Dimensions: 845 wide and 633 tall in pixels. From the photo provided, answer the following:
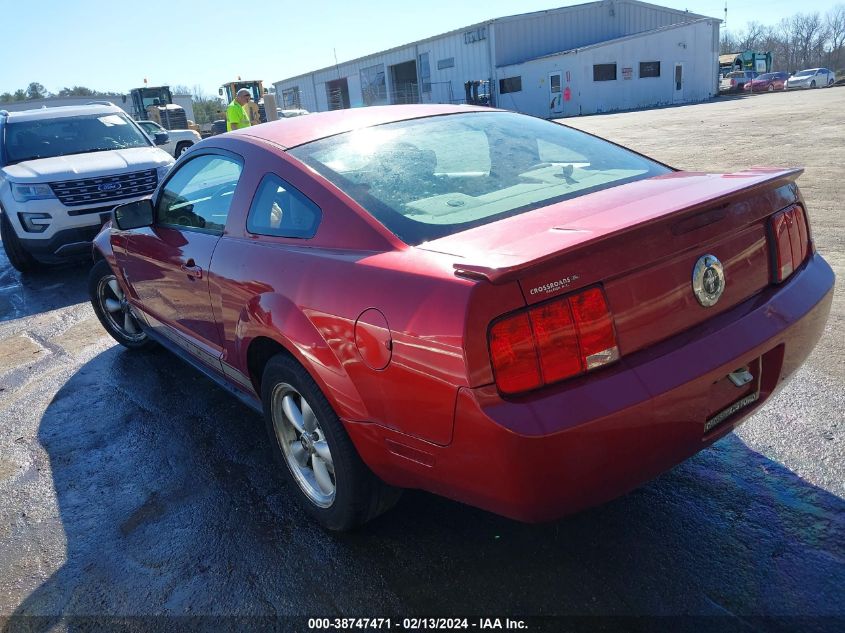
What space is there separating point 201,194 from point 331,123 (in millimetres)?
902

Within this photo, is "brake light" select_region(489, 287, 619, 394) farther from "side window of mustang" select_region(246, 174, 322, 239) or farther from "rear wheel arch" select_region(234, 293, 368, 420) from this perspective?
"side window of mustang" select_region(246, 174, 322, 239)

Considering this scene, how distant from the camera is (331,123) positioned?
3080 millimetres

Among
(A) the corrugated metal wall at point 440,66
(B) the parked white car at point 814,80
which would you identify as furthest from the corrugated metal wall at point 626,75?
(B) the parked white car at point 814,80

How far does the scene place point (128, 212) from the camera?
3.78 metres

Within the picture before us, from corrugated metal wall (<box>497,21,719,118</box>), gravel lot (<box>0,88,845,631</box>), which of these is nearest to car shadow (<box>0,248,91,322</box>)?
gravel lot (<box>0,88,845,631</box>)

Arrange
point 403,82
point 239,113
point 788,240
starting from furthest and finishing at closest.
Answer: point 403,82 → point 239,113 → point 788,240

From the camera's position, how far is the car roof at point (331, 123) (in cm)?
295

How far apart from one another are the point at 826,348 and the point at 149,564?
374 centimetres

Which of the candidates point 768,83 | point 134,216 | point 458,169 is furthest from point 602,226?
point 768,83

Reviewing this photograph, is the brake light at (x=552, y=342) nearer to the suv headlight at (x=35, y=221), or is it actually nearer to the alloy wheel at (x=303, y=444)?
the alloy wheel at (x=303, y=444)

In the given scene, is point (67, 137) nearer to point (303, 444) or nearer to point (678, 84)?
point (303, 444)

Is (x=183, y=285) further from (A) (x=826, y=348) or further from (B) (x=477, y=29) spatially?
(B) (x=477, y=29)

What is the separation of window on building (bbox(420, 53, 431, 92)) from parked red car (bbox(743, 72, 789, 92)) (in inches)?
802

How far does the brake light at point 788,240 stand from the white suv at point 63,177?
7.18 metres
